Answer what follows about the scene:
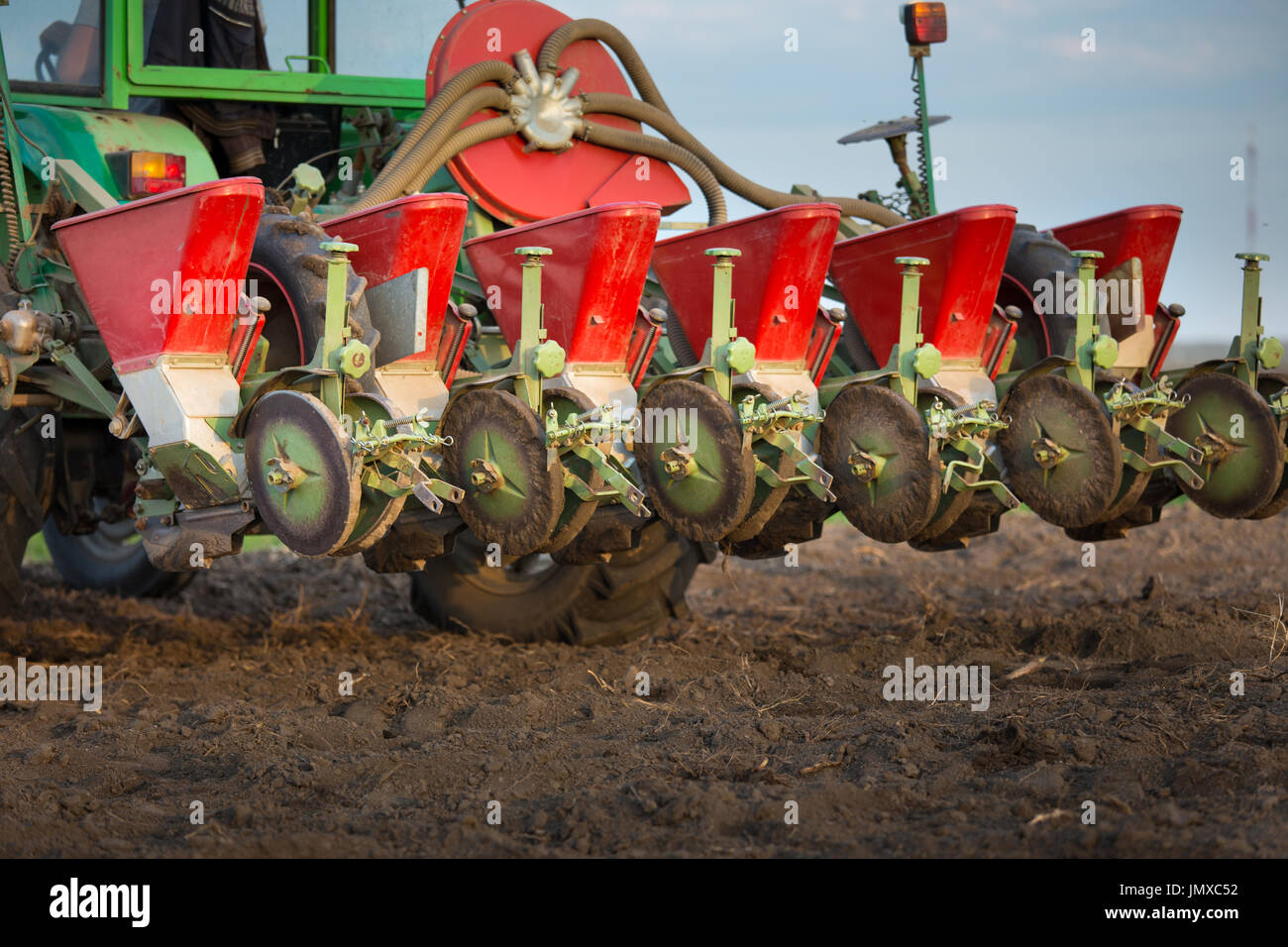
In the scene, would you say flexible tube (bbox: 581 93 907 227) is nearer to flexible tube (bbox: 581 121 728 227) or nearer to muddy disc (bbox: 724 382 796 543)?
flexible tube (bbox: 581 121 728 227)

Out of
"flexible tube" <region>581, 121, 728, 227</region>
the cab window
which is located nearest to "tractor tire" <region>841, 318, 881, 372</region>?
"flexible tube" <region>581, 121, 728, 227</region>

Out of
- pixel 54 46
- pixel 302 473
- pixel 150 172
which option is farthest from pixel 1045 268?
pixel 54 46

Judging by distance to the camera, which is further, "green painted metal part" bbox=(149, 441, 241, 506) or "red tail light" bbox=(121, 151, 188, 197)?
"red tail light" bbox=(121, 151, 188, 197)

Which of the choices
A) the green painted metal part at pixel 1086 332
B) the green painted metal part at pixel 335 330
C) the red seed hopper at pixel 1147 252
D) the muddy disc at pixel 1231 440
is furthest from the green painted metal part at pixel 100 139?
the muddy disc at pixel 1231 440

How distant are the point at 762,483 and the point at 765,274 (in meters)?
0.62

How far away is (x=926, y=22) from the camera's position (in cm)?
584

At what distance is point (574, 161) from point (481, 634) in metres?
1.72

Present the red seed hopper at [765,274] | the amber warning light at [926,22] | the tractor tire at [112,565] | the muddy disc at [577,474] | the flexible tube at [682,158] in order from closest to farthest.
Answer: the muddy disc at [577,474] → the red seed hopper at [765,274] → the flexible tube at [682,158] → the amber warning light at [926,22] → the tractor tire at [112,565]

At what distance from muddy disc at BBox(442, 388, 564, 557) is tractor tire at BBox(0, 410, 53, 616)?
1471 millimetres

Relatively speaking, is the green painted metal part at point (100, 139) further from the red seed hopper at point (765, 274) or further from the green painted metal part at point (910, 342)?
the green painted metal part at point (910, 342)

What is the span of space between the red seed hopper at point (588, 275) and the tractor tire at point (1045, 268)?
147 cm

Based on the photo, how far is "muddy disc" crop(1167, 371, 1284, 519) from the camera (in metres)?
4.85

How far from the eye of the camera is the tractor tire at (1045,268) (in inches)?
199

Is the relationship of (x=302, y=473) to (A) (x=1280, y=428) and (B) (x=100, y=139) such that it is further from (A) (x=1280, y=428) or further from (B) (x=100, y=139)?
(A) (x=1280, y=428)
